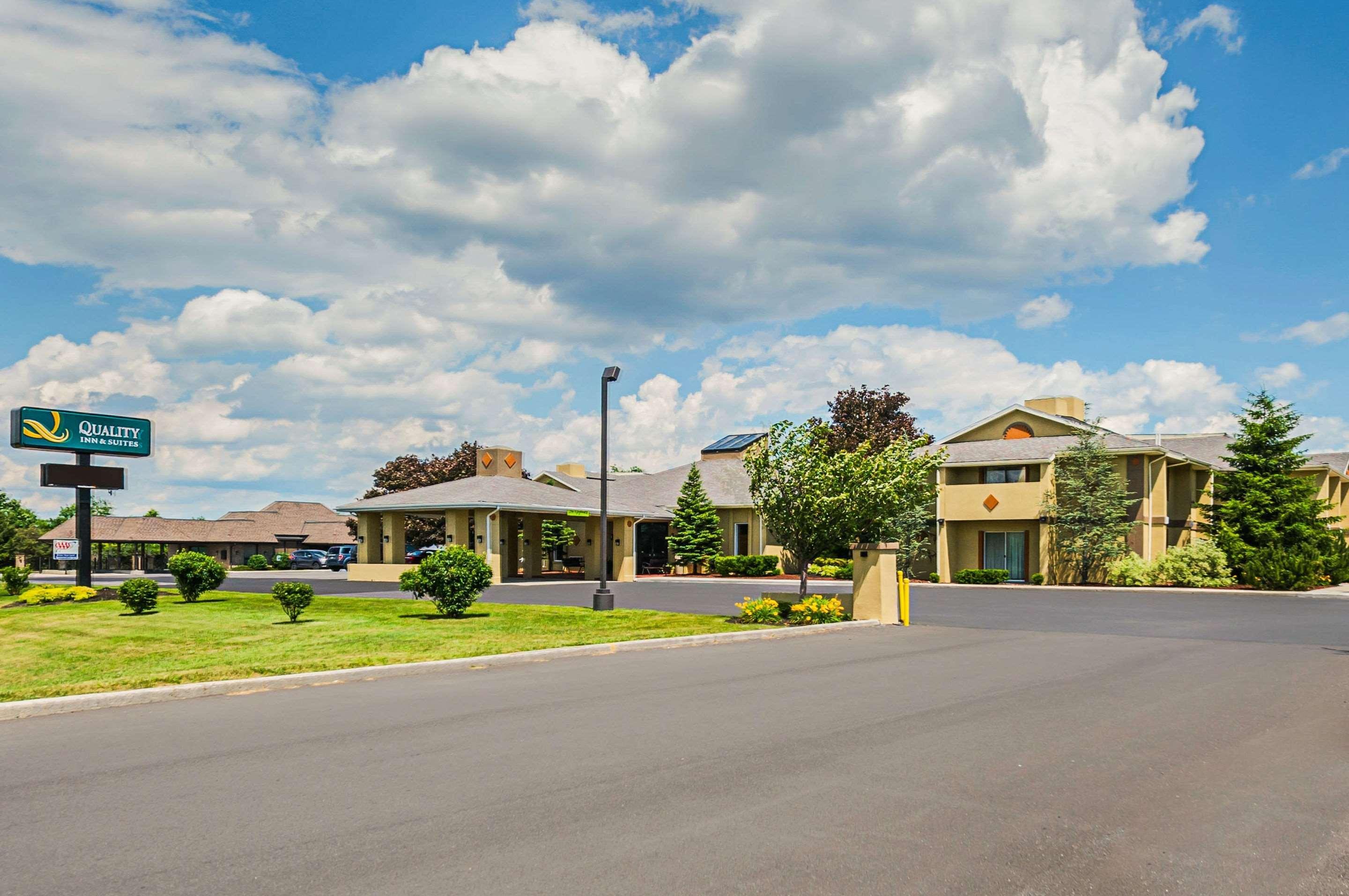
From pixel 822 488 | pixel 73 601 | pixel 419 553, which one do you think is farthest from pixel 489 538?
pixel 419 553

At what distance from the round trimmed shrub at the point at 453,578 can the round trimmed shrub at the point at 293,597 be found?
2330mm

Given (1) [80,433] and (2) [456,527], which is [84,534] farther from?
(2) [456,527]

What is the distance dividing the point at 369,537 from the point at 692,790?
36.8 m

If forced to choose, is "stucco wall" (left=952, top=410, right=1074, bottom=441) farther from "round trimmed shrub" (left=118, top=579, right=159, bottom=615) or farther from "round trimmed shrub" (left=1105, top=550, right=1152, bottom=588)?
"round trimmed shrub" (left=118, top=579, right=159, bottom=615)

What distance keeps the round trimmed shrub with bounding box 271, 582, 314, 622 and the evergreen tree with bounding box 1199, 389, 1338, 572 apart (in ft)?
99.7

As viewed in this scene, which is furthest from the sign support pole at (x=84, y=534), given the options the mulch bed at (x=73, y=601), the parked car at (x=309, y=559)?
the parked car at (x=309, y=559)

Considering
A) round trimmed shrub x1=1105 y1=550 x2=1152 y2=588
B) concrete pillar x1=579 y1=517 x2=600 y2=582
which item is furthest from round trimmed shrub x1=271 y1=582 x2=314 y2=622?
round trimmed shrub x1=1105 y1=550 x2=1152 y2=588

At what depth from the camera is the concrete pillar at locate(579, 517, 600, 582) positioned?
43.1 m

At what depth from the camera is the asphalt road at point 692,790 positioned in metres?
5.23

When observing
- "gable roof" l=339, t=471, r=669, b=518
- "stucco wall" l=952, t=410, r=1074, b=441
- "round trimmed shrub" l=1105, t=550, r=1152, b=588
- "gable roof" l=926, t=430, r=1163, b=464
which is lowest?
"round trimmed shrub" l=1105, t=550, r=1152, b=588

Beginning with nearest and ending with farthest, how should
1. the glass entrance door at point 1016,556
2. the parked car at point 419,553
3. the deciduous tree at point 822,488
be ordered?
the deciduous tree at point 822,488
the glass entrance door at point 1016,556
the parked car at point 419,553

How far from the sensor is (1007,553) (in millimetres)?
41188

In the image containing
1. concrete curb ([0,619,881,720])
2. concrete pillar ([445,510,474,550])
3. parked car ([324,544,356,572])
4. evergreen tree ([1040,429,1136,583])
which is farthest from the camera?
parked car ([324,544,356,572])

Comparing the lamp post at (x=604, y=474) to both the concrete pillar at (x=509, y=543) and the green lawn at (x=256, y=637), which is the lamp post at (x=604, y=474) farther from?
the concrete pillar at (x=509, y=543)
